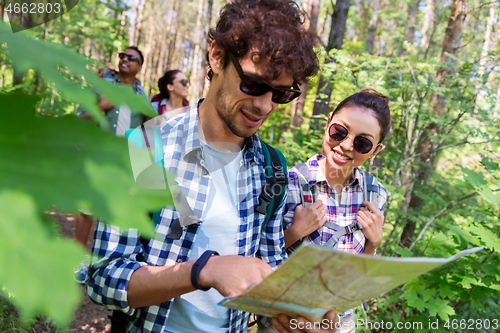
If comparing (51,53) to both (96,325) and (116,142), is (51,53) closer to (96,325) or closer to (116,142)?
(116,142)

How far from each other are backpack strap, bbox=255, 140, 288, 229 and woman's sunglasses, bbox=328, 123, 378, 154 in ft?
2.18

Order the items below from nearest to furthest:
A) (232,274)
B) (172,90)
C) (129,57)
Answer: (232,274), (129,57), (172,90)

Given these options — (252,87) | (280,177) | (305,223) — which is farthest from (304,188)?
(252,87)

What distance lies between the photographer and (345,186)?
2.29 metres

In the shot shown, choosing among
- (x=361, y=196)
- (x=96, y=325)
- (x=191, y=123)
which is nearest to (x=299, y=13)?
(x=191, y=123)

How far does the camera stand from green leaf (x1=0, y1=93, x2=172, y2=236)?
33 cm

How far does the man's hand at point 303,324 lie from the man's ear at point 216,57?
1.17 m

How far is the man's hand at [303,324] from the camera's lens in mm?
1102

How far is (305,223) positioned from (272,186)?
0.49 meters

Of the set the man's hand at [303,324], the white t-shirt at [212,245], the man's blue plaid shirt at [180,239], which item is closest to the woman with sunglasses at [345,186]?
the man's blue plaid shirt at [180,239]

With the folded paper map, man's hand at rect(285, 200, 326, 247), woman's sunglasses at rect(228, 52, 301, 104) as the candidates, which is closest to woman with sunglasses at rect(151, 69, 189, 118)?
man's hand at rect(285, 200, 326, 247)

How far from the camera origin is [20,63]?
0.32 metres

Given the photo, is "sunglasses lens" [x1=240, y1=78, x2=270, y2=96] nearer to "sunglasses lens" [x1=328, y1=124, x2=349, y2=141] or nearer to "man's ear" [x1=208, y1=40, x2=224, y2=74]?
"man's ear" [x1=208, y1=40, x2=224, y2=74]

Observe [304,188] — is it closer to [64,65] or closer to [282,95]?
[282,95]
